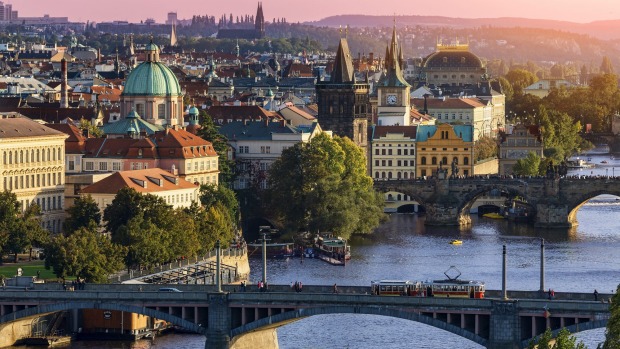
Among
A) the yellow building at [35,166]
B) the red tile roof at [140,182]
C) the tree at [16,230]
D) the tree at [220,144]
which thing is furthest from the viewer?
the tree at [220,144]

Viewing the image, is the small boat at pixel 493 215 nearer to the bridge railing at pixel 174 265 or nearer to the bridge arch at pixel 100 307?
the bridge railing at pixel 174 265

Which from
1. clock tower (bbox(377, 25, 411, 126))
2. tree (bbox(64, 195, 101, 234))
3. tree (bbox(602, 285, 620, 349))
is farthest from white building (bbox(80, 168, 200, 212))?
clock tower (bbox(377, 25, 411, 126))

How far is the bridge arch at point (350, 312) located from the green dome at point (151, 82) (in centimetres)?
5204

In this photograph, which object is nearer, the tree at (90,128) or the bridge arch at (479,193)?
→ the tree at (90,128)

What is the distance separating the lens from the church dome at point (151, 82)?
120375mm

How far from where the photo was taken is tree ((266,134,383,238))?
10900 centimetres

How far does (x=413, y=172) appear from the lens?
13475cm

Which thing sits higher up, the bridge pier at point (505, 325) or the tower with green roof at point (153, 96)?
the tower with green roof at point (153, 96)

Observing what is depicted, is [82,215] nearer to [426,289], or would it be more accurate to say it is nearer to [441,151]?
[426,289]

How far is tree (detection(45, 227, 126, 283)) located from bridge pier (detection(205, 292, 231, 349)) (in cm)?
1123

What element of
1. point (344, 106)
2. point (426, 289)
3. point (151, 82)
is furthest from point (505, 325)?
point (344, 106)

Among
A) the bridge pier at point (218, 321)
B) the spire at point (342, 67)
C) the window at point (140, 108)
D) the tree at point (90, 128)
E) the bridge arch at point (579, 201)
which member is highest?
the spire at point (342, 67)

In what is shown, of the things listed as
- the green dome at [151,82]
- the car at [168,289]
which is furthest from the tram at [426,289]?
the green dome at [151,82]

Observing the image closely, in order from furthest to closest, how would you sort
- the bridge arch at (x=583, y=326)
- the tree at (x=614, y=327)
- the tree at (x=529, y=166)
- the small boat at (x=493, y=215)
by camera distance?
the tree at (x=529, y=166)
the small boat at (x=493, y=215)
the bridge arch at (x=583, y=326)
the tree at (x=614, y=327)
